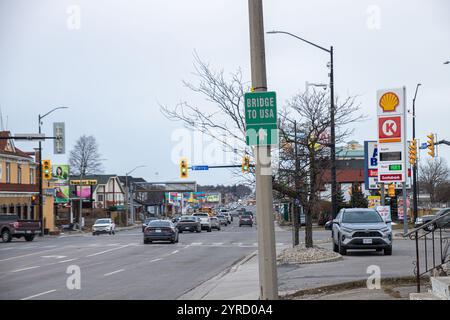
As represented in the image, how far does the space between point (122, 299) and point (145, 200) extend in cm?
12402

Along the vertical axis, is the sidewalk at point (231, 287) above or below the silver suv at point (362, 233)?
below

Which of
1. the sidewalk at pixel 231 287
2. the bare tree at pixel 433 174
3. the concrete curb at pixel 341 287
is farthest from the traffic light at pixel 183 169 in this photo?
the bare tree at pixel 433 174

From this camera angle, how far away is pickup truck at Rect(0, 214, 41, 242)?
42531 millimetres

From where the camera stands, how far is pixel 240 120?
1861 centimetres

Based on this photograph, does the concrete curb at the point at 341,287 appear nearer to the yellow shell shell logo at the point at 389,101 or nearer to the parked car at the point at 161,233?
the yellow shell shell logo at the point at 389,101

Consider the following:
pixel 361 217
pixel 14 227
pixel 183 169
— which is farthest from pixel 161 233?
pixel 361 217

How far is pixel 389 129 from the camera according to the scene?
3070cm

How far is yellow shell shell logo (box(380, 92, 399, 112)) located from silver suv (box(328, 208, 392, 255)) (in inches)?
334

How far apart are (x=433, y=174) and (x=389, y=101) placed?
71878 millimetres

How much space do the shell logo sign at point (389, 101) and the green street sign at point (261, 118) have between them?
72.1 feet

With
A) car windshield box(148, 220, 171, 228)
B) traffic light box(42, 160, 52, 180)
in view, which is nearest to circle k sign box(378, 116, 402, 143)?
car windshield box(148, 220, 171, 228)

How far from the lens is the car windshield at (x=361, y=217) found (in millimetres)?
22422

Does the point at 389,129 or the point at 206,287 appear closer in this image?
the point at 206,287

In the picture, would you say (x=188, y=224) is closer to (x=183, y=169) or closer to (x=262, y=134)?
(x=183, y=169)
